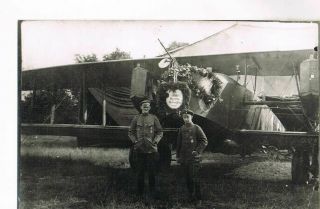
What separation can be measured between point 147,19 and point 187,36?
399 mm

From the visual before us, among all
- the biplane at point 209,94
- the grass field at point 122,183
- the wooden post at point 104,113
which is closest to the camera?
the grass field at point 122,183

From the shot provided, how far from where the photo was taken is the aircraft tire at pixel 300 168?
3406mm

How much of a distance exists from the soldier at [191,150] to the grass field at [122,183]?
0.31 ft

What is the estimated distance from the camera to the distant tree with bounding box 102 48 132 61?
11.2ft

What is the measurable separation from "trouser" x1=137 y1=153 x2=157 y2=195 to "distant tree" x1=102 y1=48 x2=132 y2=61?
3.04 ft

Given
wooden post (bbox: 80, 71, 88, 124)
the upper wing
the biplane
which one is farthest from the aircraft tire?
wooden post (bbox: 80, 71, 88, 124)

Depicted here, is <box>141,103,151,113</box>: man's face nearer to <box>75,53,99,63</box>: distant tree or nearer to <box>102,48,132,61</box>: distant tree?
<box>102,48,132,61</box>: distant tree

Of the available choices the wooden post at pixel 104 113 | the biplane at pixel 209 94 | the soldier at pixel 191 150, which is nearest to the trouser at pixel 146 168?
the biplane at pixel 209 94

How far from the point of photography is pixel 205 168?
3447 mm

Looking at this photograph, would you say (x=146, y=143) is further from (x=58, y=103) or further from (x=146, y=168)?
(x=58, y=103)

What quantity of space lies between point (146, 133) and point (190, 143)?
41cm

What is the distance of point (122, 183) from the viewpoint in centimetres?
342

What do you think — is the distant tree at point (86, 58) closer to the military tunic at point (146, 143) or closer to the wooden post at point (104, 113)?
the wooden post at point (104, 113)

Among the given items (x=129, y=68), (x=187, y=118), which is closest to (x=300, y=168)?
(x=187, y=118)
